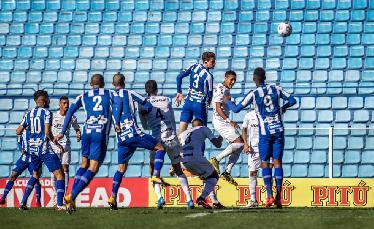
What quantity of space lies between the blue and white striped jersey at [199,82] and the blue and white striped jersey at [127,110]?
1830 mm

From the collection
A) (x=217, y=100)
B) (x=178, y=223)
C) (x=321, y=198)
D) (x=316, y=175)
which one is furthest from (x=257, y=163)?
(x=178, y=223)

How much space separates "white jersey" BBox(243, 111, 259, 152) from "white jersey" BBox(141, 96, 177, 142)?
184cm

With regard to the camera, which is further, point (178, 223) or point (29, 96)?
point (29, 96)

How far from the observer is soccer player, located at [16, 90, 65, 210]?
1379 centimetres

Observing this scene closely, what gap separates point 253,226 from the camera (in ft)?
28.2

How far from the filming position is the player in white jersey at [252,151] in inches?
560

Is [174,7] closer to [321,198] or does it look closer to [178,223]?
[321,198]

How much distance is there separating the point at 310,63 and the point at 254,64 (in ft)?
3.91

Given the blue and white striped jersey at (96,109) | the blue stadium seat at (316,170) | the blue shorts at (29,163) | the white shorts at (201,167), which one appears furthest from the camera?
the blue stadium seat at (316,170)

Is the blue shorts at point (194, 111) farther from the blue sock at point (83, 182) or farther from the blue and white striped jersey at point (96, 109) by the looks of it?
the blue sock at point (83, 182)

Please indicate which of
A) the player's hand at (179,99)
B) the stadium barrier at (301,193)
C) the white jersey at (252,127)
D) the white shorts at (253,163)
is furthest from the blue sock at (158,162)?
the stadium barrier at (301,193)

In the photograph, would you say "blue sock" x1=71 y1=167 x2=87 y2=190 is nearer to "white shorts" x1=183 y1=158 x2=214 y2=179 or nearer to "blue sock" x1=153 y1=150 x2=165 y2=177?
"blue sock" x1=153 y1=150 x2=165 y2=177

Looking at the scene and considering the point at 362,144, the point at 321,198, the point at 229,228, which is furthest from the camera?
the point at 362,144

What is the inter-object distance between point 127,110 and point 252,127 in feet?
11.1
